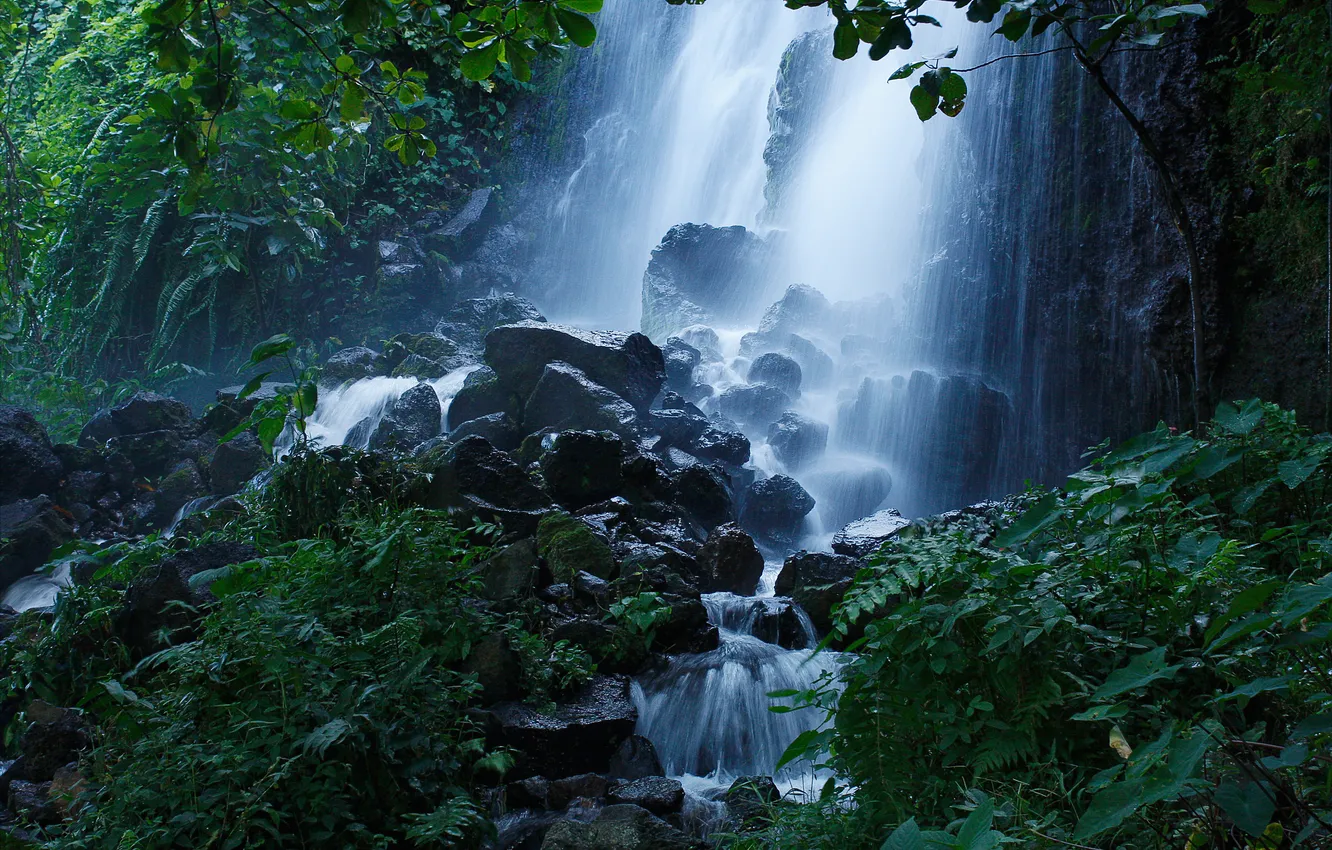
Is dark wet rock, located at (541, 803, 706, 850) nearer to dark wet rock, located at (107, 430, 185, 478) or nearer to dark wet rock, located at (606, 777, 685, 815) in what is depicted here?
dark wet rock, located at (606, 777, 685, 815)

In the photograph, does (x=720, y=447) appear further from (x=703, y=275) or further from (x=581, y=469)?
(x=703, y=275)

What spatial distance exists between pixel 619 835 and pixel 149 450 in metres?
9.31

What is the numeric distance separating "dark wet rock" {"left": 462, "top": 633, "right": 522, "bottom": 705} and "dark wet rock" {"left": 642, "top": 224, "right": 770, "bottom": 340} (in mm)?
13572

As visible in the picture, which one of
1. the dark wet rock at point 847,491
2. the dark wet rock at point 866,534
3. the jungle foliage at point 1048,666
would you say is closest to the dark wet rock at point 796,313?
the dark wet rock at point 847,491

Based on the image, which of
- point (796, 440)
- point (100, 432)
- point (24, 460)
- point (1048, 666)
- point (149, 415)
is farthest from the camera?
point (796, 440)

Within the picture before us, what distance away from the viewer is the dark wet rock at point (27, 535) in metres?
6.89

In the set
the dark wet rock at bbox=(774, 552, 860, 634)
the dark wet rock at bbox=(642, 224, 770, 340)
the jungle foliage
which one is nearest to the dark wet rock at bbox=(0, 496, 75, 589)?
the dark wet rock at bbox=(774, 552, 860, 634)

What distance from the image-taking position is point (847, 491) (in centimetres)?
1112

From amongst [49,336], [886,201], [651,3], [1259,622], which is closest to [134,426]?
[49,336]

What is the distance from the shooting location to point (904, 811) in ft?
5.61

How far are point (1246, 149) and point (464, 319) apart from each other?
11.8 metres

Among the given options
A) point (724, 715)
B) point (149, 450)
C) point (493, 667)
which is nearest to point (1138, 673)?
point (493, 667)

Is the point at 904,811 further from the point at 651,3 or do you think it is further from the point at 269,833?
the point at 651,3

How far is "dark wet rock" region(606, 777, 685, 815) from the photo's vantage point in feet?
10.8
